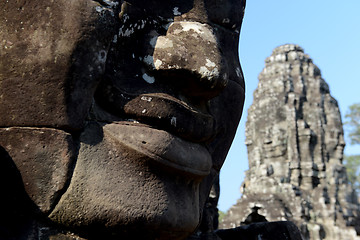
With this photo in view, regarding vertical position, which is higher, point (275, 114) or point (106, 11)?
point (275, 114)

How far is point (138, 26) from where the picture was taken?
203cm

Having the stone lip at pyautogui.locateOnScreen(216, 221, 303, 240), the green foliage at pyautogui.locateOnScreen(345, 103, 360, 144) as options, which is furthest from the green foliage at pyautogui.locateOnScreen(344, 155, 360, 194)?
the stone lip at pyautogui.locateOnScreen(216, 221, 303, 240)

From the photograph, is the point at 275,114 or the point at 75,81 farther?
the point at 275,114

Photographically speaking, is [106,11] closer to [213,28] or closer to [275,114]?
[213,28]

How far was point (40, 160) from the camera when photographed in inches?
69.0

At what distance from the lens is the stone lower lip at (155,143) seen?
1.83 metres

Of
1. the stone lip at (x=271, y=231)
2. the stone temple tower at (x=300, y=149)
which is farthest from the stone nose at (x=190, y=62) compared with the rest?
the stone temple tower at (x=300, y=149)

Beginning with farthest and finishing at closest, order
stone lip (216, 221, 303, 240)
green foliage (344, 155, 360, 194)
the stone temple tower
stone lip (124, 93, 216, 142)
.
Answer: green foliage (344, 155, 360, 194) → the stone temple tower → stone lip (216, 221, 303, 240) → stone lip (124, 93, 216, 142)

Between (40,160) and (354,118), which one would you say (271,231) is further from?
(354,118)

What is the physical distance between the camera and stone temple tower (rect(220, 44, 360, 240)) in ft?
50.1

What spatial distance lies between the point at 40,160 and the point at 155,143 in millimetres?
404

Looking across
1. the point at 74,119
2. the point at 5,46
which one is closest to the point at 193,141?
the point at 74,119

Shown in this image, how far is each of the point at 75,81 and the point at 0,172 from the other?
16.0 inches

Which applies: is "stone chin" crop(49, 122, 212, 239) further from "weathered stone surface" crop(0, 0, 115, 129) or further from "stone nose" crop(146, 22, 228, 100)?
"stone nose" crop(146, 22, 228, 100)
